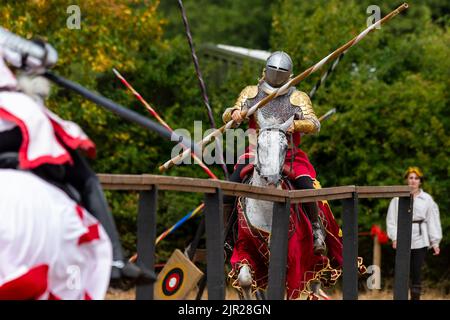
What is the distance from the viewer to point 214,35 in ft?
110

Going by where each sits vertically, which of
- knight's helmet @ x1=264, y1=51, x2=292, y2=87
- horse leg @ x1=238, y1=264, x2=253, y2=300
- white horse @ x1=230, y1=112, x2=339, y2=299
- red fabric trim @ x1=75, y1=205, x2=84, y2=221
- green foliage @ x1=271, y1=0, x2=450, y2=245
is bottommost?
red fabric trim @ x1=75, y1=205, x2=84, y2=221

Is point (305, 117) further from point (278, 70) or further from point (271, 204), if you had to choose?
point (271, 204)

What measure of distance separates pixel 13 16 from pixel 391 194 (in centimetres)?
793

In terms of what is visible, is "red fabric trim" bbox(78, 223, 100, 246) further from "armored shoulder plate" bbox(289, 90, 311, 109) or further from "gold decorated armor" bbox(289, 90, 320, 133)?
"armored shoulder plate" bbox(289, 90, 311, 109)

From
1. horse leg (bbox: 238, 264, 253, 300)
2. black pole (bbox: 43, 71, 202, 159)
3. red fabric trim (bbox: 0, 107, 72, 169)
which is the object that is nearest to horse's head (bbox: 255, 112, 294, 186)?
horse leg (bbox: 238, 264, 253, 300)

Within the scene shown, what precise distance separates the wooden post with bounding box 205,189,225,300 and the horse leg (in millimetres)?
2451

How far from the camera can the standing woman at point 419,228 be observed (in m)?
13.9

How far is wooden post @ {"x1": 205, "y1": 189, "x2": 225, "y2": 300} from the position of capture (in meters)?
7.82

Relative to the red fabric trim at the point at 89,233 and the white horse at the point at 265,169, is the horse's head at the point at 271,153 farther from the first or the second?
the red fabric trim at the point at 89,233

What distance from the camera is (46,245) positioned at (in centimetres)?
606

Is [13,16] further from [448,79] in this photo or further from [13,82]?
[13,82]

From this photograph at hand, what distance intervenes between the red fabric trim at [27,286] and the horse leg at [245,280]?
4373mm

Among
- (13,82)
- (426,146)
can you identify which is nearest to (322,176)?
(426,146)
